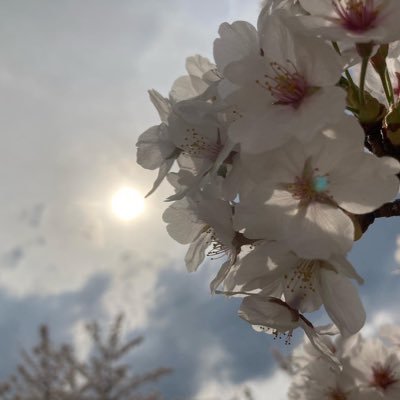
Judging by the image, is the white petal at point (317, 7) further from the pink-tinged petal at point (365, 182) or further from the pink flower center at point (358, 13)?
the pink-tinged petal at point (365, 182)

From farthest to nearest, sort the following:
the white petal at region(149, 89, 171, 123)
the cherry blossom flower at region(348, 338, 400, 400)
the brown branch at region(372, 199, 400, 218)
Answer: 1. the cherry blossom flower at region(348, 338, 400, 400)
2. the white petal at region(149, 89, 171, 123)
3. the brown branch at region(372, 199, 400, 218)

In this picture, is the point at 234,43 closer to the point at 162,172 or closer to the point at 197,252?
the point at 162,172

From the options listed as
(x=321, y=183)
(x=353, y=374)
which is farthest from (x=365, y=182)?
(x=353, y=374)

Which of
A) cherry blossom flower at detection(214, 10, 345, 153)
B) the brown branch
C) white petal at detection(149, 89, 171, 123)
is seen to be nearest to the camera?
cherry blossom flower at detection(214, 10, 345, 153)

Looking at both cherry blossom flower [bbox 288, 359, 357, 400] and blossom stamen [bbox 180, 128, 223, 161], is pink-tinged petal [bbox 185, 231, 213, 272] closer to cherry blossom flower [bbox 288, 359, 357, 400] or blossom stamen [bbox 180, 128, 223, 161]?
blossom stamen [bbox 180, 128, 223, 161]

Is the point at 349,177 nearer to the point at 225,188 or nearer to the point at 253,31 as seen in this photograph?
the point at 225,188

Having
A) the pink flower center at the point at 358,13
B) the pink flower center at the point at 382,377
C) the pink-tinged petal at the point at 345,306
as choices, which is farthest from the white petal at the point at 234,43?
the pink flower center at the point at 382,377

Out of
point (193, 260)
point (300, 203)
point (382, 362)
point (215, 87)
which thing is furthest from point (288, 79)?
point (382, 362)

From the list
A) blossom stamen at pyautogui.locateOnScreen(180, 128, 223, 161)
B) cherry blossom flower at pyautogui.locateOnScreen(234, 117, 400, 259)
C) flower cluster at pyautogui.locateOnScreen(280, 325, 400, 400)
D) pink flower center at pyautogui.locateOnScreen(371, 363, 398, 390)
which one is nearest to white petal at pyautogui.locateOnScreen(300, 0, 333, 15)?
cherry blossom flower at pyautogui.locateOnScreen(234, 117, 400, 259)
